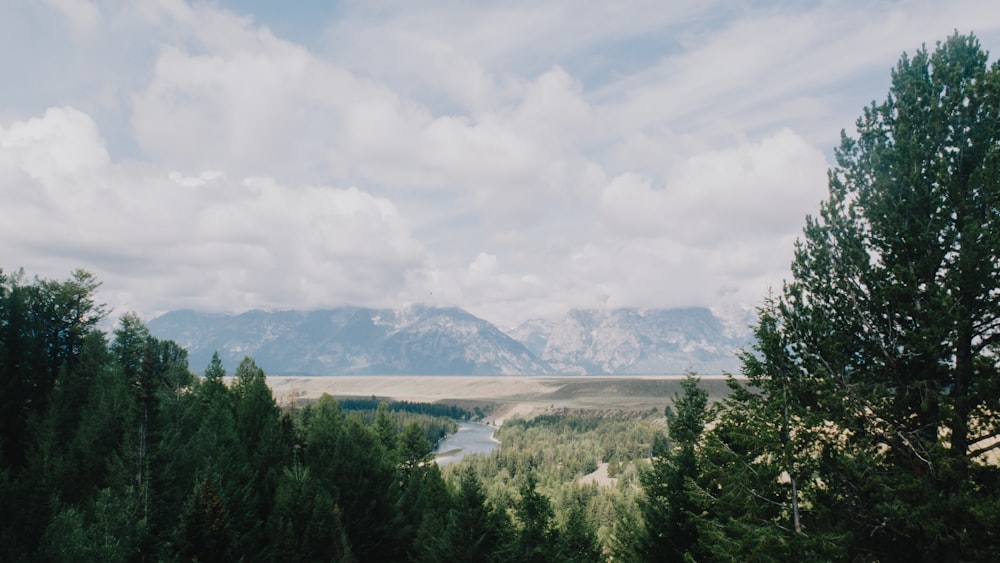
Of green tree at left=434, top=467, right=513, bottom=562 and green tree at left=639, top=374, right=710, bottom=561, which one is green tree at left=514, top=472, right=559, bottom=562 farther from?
green tree at left=639, top=374, right=710, bottom=561

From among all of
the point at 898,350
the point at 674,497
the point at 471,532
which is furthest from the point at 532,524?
the point at 898,350

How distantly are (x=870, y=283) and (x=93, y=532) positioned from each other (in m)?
35.7

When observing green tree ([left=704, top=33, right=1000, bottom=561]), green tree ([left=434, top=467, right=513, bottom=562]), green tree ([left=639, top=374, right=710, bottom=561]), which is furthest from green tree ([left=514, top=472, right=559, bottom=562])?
green tree ([left=704, top=33, right=1000, bottom=561])

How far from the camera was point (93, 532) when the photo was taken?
27.1m

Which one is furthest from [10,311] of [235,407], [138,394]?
[138,394]

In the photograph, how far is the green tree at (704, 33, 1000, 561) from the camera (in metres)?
12.6

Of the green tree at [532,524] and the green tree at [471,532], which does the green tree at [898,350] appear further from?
the green tree at [471,532]

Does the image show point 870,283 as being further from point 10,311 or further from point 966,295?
point 10,311

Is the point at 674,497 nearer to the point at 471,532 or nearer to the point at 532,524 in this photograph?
the point at 532,524

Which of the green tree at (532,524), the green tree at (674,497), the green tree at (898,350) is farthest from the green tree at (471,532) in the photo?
the green tree at (898,350)

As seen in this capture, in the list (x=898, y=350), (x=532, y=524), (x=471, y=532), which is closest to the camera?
(x=898, y=350)

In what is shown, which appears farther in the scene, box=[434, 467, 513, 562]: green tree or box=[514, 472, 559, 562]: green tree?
box=[434, 467, 513, 562]: green tree

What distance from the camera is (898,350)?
14.2 m

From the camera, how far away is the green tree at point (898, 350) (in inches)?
495
